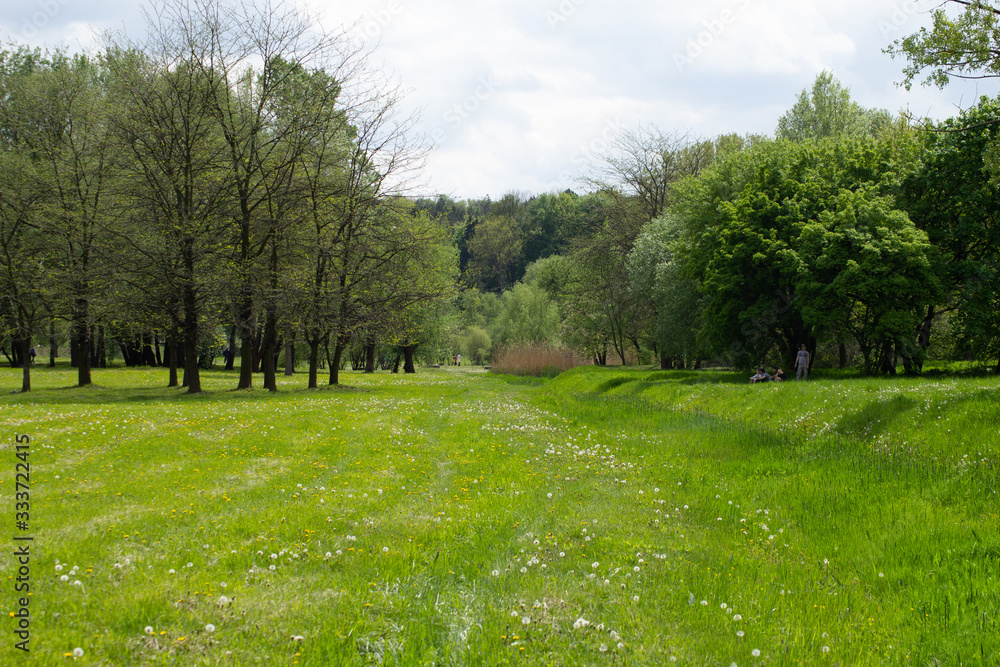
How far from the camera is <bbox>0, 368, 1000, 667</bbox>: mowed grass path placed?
5.31 metres

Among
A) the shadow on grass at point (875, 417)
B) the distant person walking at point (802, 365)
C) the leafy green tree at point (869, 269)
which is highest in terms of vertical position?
the leafy green tree at point (869, 269)

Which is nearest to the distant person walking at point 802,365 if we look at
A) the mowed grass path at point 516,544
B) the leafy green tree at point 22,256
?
the mowed grass path at point 516,544

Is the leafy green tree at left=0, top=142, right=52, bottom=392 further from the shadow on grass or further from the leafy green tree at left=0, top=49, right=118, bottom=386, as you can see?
the shadow on grass

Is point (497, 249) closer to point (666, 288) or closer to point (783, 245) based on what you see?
point (666, 288)

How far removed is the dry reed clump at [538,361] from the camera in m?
52.2

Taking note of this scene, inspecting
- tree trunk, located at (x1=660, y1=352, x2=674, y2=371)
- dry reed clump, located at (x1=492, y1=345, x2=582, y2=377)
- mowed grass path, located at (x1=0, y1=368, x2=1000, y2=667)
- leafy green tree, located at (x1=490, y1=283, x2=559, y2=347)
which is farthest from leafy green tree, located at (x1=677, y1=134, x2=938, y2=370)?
leafy green tree, located at (x1=490, y1=283, x2=559, y2=347)

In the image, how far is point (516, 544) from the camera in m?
7.99

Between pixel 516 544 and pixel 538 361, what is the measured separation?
45465mm

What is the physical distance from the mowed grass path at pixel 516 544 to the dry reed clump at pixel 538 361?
117ft

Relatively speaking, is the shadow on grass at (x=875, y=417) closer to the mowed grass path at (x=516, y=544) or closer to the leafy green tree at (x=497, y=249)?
the mowed grass path at (x=516, y=544)

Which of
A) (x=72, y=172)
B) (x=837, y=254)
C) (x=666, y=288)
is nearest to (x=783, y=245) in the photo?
(x=837, y=254)

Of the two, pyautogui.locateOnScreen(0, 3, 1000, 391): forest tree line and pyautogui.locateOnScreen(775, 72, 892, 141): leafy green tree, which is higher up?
pyautogui.locateOnScreen(775, 72, 892, 141): leafy green tree

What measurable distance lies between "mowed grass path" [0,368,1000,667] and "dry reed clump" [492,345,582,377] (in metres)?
35.7

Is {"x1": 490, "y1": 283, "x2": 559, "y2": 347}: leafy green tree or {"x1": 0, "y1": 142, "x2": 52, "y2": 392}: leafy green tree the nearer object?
{"x1": 0, "y1": 142, "x2": 52, "y2": 392}: leafy green tree
